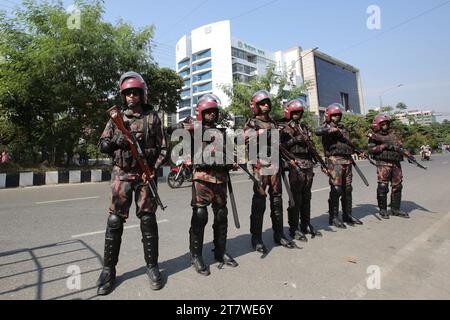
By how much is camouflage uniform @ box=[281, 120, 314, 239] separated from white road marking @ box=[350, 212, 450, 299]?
4.10 feet

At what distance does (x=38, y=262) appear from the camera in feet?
11.0

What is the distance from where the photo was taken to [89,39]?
1402cm

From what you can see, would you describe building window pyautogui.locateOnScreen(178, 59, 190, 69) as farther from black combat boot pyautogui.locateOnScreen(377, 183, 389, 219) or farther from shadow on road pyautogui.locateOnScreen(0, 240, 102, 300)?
shadow on road pyautogui.locateOnScreen(0, 240, 102, 300)

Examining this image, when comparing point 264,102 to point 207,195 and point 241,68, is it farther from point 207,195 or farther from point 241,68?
point 241,68

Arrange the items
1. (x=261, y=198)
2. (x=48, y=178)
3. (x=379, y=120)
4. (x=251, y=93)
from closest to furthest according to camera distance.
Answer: (x=261, y=198) → (x=379, y=120) → (x=48, y=178) → (x=251, y=93)

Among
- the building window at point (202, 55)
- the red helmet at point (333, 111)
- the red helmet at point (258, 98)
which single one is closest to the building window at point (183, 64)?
the building window at point (202, 55)

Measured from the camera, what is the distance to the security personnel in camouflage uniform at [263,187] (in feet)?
12.8

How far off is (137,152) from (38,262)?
1.72m

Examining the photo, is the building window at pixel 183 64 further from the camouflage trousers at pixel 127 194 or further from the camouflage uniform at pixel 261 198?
the camouflage trousers at pixel 127 194

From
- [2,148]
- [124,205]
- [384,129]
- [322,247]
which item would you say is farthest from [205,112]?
[2,148]

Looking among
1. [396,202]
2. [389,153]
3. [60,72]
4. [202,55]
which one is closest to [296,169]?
[389,153]

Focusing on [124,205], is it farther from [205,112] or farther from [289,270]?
[289,270]

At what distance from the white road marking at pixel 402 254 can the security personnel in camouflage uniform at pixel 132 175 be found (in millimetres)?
1715

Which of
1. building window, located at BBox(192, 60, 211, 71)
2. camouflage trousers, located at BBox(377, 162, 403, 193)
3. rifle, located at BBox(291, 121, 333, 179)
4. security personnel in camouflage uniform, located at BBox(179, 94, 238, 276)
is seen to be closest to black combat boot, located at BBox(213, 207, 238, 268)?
security personnel in camouflage uniform, located at BBox(179, 94, 238, 276)
